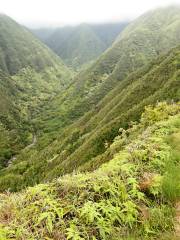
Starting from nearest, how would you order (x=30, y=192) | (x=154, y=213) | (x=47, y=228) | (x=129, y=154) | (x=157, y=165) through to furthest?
(x=47, y=228)
(x=154, y=213)
(x=30, y=192)
(x=157, y=165)
(x=129, y=154)

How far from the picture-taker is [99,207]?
9.04 m

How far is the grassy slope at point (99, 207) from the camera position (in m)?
8.04

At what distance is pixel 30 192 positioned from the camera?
30.7 ft

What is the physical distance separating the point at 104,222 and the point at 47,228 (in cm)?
123

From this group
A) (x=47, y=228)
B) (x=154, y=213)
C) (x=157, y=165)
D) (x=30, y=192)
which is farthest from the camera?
(x=157, y=165)

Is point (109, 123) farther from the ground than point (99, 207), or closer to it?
closer to it

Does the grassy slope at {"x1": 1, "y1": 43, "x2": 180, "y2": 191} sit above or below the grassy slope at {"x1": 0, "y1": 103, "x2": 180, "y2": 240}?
below

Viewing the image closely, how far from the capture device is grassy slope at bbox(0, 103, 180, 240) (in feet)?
26.4

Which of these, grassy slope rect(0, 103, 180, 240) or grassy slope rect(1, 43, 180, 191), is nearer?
grassy slope rect(0, 103, 180, 240)

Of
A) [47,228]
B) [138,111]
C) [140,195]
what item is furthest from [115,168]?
[138,111]

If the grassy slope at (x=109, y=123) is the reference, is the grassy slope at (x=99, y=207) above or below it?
above

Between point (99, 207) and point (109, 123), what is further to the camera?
point (109, 123)

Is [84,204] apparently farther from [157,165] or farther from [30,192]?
[157,165]

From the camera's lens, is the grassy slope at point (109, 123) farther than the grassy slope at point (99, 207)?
Yes
